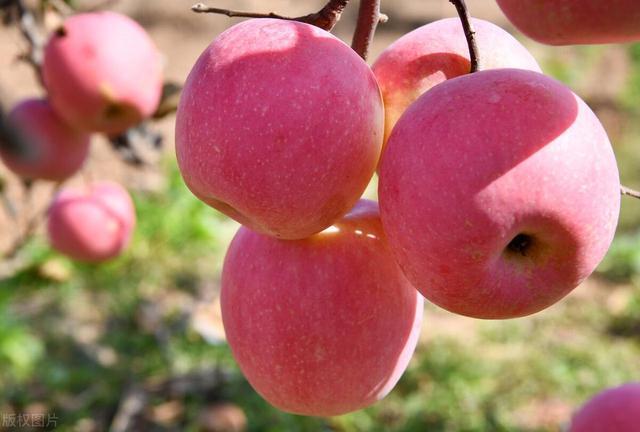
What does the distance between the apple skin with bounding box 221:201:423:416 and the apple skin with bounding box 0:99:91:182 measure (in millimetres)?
873

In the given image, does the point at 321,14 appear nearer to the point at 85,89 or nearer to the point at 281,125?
the point at 281,125

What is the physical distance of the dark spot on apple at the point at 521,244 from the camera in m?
0.61

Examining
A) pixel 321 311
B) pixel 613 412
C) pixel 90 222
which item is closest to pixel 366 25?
pixel 321 311

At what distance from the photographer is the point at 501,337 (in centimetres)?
253

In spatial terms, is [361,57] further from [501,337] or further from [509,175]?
[501,337]

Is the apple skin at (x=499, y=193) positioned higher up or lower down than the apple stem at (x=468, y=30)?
lower down

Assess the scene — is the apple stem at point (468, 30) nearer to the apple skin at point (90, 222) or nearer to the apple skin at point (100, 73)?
the apple skin at point (100, 73)

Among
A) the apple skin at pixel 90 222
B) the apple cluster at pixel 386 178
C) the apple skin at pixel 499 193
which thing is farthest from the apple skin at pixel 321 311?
the apple skin at pixel 90 222

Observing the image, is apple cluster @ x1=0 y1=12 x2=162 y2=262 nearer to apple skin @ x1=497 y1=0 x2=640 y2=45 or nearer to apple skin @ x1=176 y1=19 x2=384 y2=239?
apple skin @ x1=176 y1=19 x2=384 y2=239

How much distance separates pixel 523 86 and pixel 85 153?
4.12 feet

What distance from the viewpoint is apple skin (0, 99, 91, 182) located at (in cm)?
149

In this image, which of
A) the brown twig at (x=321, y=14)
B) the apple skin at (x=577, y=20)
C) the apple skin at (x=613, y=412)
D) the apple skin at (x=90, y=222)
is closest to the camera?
the apple skin at (x=577, y=20)

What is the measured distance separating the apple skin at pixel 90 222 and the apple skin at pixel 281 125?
1396mm

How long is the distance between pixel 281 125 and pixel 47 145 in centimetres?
105
